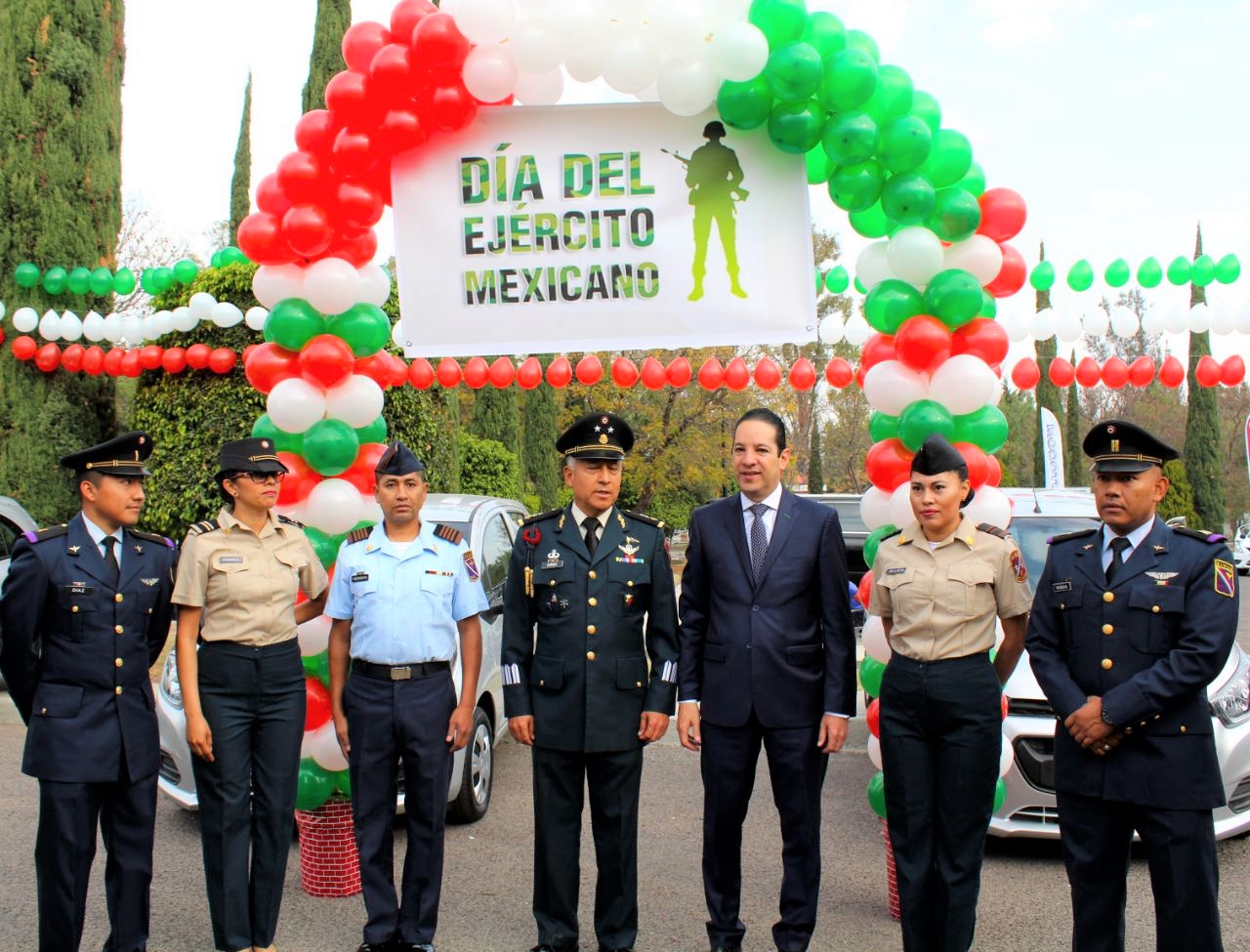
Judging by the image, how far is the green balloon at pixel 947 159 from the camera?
14.6 feet

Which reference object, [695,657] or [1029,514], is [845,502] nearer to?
[1029,514]

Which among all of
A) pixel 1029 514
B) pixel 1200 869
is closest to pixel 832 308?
pixel 1029 514

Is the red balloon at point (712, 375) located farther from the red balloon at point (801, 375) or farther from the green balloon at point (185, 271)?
the green balloon at point (185, 271)

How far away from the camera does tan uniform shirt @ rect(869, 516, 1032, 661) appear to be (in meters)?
→ 3.67

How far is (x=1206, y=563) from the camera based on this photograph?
3.36 m

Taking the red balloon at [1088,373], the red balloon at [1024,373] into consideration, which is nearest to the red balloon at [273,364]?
the red balloon at [1024,373]

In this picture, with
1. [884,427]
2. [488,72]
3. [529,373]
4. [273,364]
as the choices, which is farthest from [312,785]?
[529,373]

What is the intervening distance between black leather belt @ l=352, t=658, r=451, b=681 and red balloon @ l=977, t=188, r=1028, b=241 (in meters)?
3.03

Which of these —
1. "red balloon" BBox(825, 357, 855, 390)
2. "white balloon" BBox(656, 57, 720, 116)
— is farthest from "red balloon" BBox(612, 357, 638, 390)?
"white balloon" BBox(656, 57, 720, 116)

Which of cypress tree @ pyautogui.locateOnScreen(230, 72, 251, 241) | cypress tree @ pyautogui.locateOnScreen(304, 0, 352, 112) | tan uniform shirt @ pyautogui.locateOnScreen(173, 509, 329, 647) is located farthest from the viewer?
cypress tree @ pyautogui.locateOnScreen(230, 72, 251, 241)

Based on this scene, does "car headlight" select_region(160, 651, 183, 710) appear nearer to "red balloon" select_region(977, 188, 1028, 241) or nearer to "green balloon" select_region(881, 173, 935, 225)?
"green balloon" select_region(881, 173, 935, 225)

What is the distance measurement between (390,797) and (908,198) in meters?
3.27

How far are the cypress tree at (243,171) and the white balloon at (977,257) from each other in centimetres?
1838

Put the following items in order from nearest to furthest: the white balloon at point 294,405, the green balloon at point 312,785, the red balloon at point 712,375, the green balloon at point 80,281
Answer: the green balloon at point 312,785 → the white balloon at point 294,405 → the red balloon at point 712,375 → the green balloon at point 80,281
